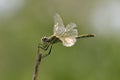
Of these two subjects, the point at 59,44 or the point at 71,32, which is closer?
the point at 71,32

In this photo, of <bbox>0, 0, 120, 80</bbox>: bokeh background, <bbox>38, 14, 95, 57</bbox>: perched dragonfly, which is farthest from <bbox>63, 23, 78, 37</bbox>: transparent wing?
<bbox>0, 0, 120, 80</bbox>: bokeh background

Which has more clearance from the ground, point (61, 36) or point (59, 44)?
point (59, 44)

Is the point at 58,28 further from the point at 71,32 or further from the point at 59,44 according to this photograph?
the point at 59,44

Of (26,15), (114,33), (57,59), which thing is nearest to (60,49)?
(57,59)

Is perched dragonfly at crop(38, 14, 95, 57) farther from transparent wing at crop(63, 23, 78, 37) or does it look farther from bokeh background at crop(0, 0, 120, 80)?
bokeh background at crop(0, 0, 120, 80)

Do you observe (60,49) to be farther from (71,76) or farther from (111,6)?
(111,6)

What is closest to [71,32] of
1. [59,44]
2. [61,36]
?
[61,36]
